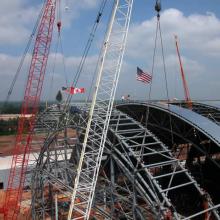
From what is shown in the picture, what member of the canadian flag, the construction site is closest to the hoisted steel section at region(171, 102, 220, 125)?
the construction site

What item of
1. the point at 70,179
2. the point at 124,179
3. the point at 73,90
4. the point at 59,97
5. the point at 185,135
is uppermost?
the point at 73,90

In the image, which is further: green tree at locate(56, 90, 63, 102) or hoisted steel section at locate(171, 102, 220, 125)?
green tree at locate(56, 90, 63, 102)

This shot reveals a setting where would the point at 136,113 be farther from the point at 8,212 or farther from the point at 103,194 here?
the point at 8,212

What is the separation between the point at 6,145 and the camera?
118188 mm

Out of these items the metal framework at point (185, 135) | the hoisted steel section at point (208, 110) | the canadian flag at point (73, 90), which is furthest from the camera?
the canadian flag at point (73, 90)

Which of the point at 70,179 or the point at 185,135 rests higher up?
the point at 185,135

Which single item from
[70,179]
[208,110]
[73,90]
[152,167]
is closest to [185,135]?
[208,110]

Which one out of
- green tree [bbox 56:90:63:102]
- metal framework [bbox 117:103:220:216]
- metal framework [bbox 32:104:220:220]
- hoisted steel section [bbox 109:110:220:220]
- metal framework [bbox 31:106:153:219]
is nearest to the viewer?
hoisted steel section [bbox 109:110:220:220]

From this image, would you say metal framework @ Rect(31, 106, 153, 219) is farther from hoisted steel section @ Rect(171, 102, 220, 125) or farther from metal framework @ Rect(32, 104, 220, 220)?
hoisted steel section @ Rect(171, 102, 220, 125)

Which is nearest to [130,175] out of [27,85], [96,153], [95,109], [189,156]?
[96,153]

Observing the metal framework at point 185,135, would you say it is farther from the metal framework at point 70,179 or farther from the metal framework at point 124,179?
the metal framework at point 70,179

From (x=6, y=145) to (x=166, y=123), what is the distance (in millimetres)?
92834

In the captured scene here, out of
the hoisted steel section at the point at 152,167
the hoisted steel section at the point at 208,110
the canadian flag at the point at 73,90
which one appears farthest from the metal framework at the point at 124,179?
the hoisted steel section at the point at 208,110

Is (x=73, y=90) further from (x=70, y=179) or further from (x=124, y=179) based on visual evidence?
(x=124, y=179)
